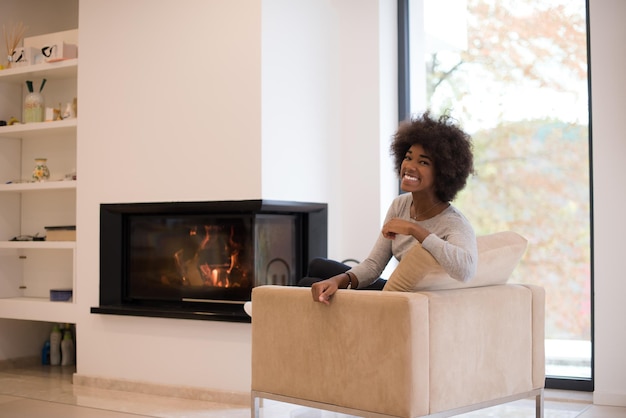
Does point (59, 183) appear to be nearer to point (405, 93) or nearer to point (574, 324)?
point (405, 93)

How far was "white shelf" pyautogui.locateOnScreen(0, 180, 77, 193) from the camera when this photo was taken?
497cm

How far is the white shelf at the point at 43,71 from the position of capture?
16.5ft

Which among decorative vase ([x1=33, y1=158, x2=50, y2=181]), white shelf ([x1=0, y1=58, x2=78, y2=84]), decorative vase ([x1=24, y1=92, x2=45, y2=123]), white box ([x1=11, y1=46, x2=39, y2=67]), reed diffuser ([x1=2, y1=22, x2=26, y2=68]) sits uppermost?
reed diffuser ([x1=2, y1=22, x2=26, y2=68])

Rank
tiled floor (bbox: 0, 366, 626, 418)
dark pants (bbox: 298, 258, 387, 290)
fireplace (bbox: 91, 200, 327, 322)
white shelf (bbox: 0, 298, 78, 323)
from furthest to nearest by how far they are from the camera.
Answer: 1. white shelf (bbox: 0, 298, 78, 323)
2. fireplace (bbox: 91, 200, 327, 322)
3. tiled floor (bbox: 0, 366, 626, 418)
4. dark pants (bbox: 298, 258, 387, 290)

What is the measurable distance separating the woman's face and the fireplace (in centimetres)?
139

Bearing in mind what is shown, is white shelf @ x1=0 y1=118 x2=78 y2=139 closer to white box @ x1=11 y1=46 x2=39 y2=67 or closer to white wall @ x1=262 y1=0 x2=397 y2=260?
white box @ x1=11 y1=46 x2=39 y2=67

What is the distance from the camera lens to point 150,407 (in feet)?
13.7

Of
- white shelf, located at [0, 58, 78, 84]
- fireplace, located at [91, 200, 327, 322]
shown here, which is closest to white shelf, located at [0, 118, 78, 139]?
white shelf, located at [0, 58, 78, 84]

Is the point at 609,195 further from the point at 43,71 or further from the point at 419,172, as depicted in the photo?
the point at 43,71

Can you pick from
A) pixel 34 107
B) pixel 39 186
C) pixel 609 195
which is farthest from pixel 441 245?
pixel 34 107

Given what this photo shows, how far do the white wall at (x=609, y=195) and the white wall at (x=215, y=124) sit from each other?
124 centimetres

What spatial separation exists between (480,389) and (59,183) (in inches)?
123

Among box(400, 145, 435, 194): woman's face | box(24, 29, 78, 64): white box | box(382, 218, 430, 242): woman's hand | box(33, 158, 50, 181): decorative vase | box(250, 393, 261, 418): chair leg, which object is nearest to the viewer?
box(382, 218, 430, 242): woman's hand

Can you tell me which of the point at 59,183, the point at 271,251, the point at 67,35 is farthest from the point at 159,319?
the point at 67,35
